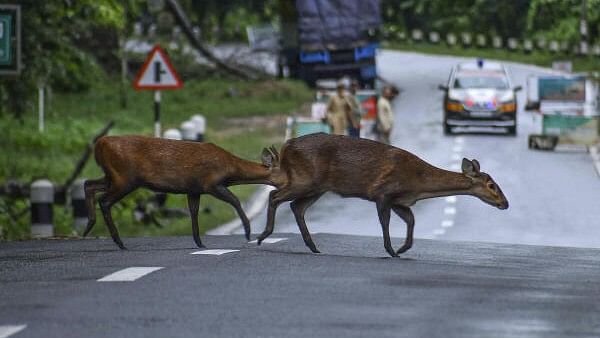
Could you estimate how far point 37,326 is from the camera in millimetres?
9664

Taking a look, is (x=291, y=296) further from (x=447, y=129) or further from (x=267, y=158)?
(x=447, y=129)

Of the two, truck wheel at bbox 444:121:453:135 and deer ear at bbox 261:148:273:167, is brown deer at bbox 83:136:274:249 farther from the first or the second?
truck wheel at bbox 444:121:453:135

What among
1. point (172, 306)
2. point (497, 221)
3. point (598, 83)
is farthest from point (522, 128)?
point (172, 306)

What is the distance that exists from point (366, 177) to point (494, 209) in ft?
62.7

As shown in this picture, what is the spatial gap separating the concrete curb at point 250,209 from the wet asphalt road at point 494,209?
0.95 feet

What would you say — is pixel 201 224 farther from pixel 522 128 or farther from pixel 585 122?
pixel 522 128

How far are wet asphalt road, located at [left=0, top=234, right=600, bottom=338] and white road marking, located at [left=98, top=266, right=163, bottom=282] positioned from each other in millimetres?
81

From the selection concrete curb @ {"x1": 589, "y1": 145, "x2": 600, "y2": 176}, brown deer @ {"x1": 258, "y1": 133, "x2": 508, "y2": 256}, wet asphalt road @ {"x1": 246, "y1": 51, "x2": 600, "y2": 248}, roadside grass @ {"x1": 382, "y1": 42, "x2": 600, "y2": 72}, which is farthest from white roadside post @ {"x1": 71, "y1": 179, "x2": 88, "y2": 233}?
roadside grass @ {"x1": 382, "y1": 42, "x2": 600, "y2": 72}

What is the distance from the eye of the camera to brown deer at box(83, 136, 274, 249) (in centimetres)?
1541

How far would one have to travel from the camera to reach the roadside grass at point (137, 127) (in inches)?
1174

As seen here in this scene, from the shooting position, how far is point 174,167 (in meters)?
15.4

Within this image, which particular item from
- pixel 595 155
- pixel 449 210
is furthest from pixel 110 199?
pixel 595 155

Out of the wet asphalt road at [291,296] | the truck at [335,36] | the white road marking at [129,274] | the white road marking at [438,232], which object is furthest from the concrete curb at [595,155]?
the white road marking at [129,274]

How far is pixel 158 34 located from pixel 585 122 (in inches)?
684
